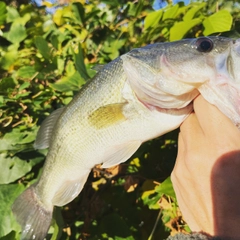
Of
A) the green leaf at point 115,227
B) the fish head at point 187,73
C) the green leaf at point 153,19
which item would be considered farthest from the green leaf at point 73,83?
the green leaf at point 115,227

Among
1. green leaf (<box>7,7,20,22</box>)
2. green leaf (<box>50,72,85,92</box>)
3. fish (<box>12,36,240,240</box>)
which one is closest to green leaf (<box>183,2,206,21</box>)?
fish (<box>12,36,240,240</box>)

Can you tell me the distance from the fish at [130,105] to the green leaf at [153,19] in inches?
17.8

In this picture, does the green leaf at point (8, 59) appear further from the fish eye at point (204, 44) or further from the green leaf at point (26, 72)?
the fish eye at point (204, 44)

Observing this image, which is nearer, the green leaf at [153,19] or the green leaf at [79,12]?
the green leaf at [153,19]

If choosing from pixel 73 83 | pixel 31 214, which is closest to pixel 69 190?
pixel 31 214

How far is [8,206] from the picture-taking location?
1.85 m

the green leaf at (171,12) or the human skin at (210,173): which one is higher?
the green leaf at (171,12)

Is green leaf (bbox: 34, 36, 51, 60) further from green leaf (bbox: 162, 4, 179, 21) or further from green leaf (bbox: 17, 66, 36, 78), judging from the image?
green leaf (bbox: 162, 4, 179, 21)

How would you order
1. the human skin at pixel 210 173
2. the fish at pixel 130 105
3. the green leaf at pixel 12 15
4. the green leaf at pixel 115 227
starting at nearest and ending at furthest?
the human skin at pixel 210 173 → the fish at pixel 130 105 → the green leaf at pixel 115 227 → the green leaf at pixel 12 15

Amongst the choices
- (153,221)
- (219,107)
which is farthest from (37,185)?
(219,107)

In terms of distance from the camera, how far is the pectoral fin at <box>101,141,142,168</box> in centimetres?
142

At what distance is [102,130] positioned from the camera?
4.77ft

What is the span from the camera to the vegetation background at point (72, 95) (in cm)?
176

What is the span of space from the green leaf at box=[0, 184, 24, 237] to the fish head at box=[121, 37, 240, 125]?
840 mm
